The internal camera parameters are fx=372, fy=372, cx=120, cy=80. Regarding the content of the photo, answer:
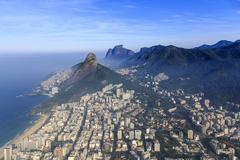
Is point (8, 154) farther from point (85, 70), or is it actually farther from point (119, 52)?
point (119, 52)

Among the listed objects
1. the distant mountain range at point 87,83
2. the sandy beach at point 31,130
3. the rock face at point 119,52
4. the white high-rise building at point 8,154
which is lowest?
the white high-rise building at point 8,154

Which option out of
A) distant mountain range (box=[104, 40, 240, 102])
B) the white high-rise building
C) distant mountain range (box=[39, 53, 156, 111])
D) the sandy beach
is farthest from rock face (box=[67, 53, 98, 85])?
the white high-rise building

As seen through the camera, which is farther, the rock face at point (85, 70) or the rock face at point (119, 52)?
the rock face at point (119, 52)

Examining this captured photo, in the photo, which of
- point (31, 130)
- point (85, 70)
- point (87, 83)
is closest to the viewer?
point (31, 130)

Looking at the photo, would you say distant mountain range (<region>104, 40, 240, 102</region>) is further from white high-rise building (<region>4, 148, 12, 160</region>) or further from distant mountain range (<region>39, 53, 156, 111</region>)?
white high-rise building (<region>4, 148, 12, 160</region>)

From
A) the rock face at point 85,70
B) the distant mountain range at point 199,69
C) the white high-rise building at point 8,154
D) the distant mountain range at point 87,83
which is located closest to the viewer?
the white high-rise building at point 8,154

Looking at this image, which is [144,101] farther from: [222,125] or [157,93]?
[222,125]

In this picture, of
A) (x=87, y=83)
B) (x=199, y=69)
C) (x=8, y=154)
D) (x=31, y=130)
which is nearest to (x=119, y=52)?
(x=199, y=69)

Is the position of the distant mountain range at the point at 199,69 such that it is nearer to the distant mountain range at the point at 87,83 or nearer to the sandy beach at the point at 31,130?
the distant mountain range at the point at 87,83

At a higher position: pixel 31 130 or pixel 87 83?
pixel 87 83

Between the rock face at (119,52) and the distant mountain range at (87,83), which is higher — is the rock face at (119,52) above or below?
above

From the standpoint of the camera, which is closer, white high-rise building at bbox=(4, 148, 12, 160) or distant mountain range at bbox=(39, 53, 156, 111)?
white high-rise building at bbox=(4, 148, 12, 160)

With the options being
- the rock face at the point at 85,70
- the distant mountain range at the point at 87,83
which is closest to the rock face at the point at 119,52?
the rock face at the point at 85,70
